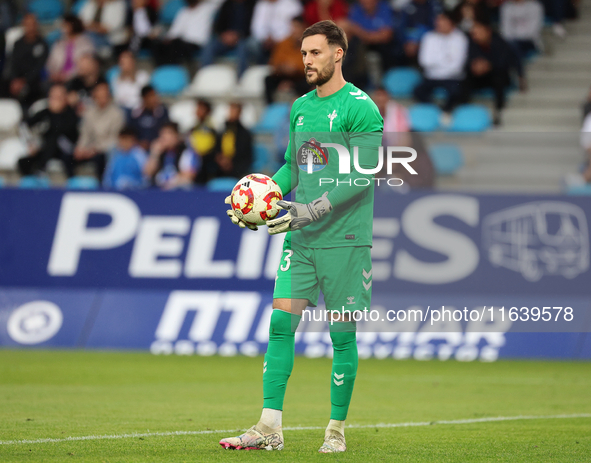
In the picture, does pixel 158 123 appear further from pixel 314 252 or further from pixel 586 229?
pixel 314 252

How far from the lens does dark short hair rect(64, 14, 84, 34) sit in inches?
617

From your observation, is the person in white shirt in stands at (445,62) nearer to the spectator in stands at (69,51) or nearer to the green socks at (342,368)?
the spectator in stands at (69,51)

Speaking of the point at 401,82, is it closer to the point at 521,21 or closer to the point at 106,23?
the point at 521,21

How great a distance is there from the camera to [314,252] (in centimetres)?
511

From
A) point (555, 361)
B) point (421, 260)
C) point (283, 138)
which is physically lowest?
point (555, 361)

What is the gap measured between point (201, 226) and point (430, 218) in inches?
109

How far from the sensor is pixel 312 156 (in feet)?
16.8

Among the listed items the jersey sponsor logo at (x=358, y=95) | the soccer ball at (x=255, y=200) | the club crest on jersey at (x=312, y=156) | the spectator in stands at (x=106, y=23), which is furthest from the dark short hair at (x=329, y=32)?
the spectator in stands at (x=106, y=23)

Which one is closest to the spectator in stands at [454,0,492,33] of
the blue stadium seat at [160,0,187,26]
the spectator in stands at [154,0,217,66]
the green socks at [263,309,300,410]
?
the spectator in stands at [154,0,217,66]

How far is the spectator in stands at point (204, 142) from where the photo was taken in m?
12.6

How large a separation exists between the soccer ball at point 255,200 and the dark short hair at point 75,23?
11.5 m

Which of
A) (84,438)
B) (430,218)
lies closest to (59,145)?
(430,218)

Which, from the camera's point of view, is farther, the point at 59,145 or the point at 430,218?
the point at 59,145

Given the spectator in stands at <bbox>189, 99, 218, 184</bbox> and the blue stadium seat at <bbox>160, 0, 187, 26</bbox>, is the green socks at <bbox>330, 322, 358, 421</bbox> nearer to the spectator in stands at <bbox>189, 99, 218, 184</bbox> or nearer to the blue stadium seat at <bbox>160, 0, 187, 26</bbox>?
the spectator in stands at <bbox>189, 99, 218, 184</bbox>
